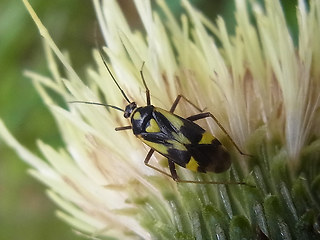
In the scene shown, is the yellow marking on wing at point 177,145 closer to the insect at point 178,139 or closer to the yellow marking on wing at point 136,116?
the insect at point 178,139

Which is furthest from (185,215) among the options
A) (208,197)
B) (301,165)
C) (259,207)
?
(301,165)

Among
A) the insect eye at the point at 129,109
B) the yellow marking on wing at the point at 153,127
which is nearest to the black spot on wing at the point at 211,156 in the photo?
the yellow marking on wing at the point at 153,127

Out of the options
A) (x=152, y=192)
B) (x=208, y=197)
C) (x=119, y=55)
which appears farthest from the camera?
(x=119, y=55)

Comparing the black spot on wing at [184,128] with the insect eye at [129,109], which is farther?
the insect eye at [129,109]

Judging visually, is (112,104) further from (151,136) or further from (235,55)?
(235,55)

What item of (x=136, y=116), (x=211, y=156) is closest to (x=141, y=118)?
(x=136, y=116)

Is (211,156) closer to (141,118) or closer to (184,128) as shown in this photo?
(184,128)
